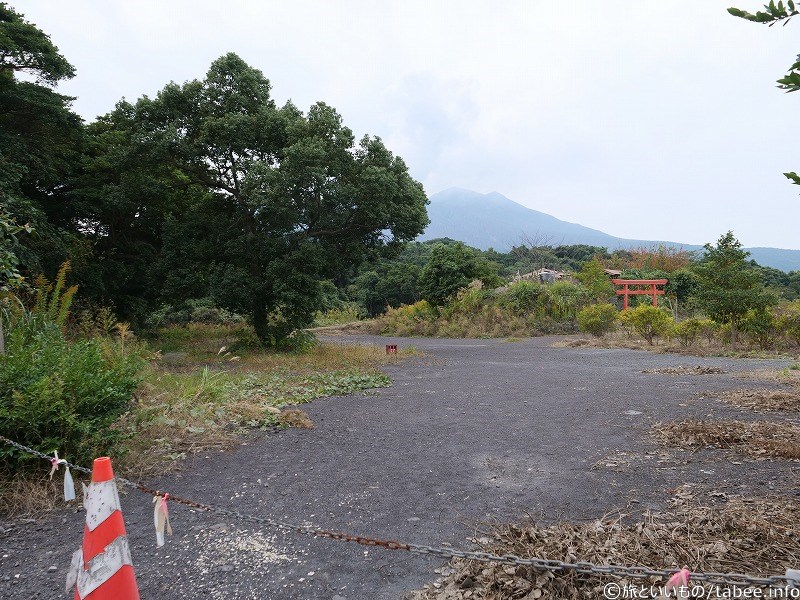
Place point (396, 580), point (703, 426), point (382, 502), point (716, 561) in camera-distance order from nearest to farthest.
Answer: point (716, 561) < point (396, 580) < point (382, 502) < point (703, 426)

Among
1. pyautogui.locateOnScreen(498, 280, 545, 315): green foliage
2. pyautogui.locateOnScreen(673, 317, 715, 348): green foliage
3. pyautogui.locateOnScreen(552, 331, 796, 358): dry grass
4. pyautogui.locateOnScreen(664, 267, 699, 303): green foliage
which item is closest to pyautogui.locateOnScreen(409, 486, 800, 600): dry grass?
pyautogui.locateOnScreen(552, 331, 796, 358): dry grass

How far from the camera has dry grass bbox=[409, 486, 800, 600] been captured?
2.13 meters

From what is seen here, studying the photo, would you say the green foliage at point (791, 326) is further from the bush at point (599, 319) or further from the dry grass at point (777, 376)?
the bush at point (599, 319)

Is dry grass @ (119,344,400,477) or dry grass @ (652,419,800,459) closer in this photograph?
dry grass @ (652,419,800,459)

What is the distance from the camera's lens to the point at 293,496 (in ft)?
11.6

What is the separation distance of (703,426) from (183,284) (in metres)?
11.7

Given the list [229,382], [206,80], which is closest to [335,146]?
[206,80]

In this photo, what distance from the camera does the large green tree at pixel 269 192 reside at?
11.9 metres

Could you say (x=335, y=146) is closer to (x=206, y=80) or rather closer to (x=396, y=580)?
(x=206, y=80)

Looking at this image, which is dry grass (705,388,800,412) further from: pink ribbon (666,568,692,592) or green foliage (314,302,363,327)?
green foliage (314,302,363,327)

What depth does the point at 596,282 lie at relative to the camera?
22344 millimetres

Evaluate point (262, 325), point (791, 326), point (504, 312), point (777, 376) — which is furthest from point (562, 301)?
point (262, 325)

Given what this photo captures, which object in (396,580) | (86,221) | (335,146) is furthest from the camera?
(86,221)

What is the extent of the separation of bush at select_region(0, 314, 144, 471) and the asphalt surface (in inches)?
17.9
